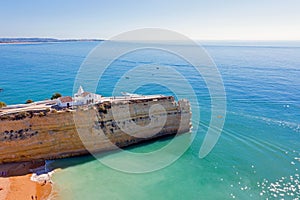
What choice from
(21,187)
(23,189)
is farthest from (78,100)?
(23,189)

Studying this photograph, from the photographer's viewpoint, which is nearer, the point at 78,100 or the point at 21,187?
the point at 21,187

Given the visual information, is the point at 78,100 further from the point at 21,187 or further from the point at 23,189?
the point at 23,189

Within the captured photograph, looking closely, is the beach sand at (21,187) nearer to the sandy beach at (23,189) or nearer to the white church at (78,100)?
the sandy beach at (23,189)

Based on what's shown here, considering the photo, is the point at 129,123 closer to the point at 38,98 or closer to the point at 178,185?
the point at 178,185

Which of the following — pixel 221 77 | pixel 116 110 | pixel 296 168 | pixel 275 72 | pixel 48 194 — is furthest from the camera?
pixel 275 72

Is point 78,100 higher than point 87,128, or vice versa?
point 78,100

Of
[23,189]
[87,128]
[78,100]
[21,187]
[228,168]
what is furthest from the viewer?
[78,100]

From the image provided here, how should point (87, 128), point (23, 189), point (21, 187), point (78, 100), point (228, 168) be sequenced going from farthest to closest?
point (78, 100), point (87, 128), point (228, 168), point (21, 187), point (23, 189)

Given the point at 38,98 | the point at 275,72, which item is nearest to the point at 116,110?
the point at 38,98

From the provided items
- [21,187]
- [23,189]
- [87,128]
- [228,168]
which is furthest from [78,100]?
[228,168]

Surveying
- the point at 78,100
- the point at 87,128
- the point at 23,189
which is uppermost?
the point at 78,100
